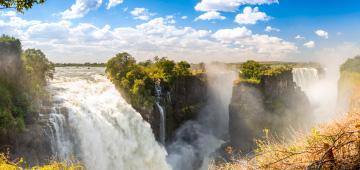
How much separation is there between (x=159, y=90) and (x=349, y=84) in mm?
37279

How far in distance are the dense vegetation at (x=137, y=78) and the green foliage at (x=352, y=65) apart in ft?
123

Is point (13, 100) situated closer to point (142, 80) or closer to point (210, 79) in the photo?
point (142, 80)

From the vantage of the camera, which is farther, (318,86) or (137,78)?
(318,86)

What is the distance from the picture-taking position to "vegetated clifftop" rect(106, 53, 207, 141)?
847 inches

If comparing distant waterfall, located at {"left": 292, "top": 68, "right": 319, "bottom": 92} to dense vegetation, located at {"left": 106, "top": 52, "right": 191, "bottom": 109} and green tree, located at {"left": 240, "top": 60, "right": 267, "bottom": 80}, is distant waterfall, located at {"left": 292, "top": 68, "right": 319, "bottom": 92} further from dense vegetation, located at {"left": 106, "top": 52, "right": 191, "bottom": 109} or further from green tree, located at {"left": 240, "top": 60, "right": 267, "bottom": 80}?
dense vegetation, located at {"left": 106, "top": 52, "right": 191, "bottom": 109}

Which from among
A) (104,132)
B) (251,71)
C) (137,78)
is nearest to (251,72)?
(251,71)

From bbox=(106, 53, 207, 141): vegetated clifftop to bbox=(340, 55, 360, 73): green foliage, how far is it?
3264 cm

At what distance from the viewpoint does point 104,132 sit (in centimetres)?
1535

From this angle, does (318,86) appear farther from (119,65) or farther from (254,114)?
(119,65)

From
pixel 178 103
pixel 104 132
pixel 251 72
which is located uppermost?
pixel 251 72

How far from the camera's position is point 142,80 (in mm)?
22297

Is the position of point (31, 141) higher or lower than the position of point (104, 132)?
higher

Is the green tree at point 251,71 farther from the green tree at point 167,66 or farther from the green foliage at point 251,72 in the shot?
the green tree at point 167,66

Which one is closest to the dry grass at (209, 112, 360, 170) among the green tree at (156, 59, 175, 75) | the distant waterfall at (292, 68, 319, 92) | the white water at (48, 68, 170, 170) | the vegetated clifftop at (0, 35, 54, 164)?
the white water at (48, 68, 170, 170)
